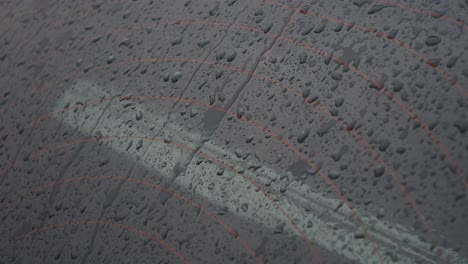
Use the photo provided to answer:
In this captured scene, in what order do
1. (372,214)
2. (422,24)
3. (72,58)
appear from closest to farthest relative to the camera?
(372,214) < (422,24) < (72,58)

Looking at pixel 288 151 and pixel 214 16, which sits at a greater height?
pixel 214 16

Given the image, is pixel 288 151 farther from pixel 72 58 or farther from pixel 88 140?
pixel 72 58

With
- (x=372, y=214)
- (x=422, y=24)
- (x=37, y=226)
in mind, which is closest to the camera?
(x=372, y=214)

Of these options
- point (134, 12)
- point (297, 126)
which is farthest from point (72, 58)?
point (297, 126)

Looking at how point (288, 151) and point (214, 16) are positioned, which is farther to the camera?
point (214, 16)

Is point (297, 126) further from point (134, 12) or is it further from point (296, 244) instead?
point (134, 12)

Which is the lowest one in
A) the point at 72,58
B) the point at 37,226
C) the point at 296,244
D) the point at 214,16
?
the point at 37,226
